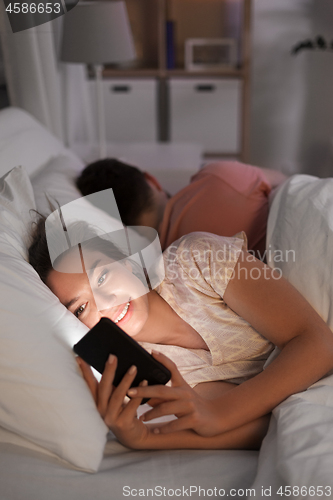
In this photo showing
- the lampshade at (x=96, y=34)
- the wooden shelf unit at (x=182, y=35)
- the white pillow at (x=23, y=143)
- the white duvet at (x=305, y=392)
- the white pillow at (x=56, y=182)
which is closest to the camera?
the white duvet at (x=305, y=392)

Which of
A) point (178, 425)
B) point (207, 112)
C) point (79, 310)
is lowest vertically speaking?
point (207, 112)

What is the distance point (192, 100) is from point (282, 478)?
2.54 m

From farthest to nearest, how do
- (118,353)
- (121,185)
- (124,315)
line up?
(121,185) → (124,315) → (118,353)

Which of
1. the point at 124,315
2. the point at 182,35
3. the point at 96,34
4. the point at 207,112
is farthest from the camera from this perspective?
the point at 182,35

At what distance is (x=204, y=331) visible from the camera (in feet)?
2.69

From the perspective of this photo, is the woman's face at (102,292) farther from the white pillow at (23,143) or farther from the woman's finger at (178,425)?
the white pillow at (23,143)

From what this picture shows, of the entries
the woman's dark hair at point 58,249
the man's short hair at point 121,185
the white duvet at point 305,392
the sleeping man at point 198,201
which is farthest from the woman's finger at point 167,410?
the man's short hair at point 121,185

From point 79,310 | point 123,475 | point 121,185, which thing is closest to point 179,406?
point 123,475

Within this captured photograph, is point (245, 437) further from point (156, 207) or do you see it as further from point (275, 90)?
point (275, 90)

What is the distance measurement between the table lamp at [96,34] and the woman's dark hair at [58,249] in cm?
121

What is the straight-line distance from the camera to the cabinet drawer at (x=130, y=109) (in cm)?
280

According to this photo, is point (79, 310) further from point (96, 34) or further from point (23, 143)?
point (96, 34)

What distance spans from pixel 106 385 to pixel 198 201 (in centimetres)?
64

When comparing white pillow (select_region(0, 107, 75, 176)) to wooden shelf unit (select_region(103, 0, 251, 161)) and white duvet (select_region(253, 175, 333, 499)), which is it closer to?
white duvet (select_region(253, 175, 333, 499))
